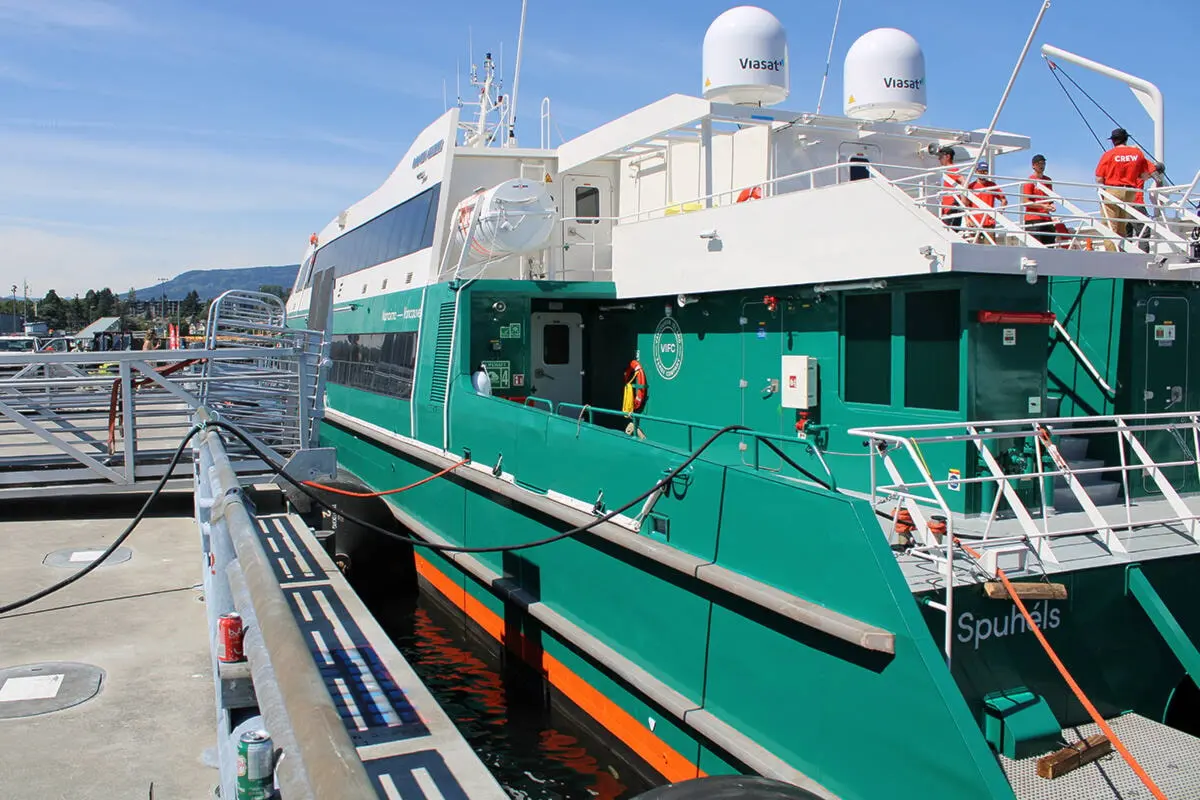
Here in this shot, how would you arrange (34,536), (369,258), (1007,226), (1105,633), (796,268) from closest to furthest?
(1105,633) < (34,536) < (1007,226) < (796,268) < (369,258)

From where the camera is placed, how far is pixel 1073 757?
4.75m

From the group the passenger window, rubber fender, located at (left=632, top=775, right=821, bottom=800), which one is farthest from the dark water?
the passenger window

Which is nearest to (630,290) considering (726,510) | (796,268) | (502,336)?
(502,336)

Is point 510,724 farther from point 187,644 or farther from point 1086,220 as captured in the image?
point 1086,220

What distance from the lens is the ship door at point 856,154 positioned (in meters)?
10.1

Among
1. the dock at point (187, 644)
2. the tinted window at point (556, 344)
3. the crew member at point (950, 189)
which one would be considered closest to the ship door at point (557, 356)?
the tinted window at point (556, 344)

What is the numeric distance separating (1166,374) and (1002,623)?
3.84 metres

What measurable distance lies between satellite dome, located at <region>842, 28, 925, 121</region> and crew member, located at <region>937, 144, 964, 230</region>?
2.58 meters

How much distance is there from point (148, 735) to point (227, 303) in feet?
21.8

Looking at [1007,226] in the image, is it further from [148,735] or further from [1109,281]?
[148,735]

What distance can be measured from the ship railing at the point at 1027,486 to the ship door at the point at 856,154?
3891 mm

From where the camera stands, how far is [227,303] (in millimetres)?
9609

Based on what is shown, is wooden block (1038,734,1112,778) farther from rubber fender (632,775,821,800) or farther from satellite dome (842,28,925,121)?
satellite dome (842,28,925,121)

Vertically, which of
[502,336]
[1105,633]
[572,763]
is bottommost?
[572,763]
